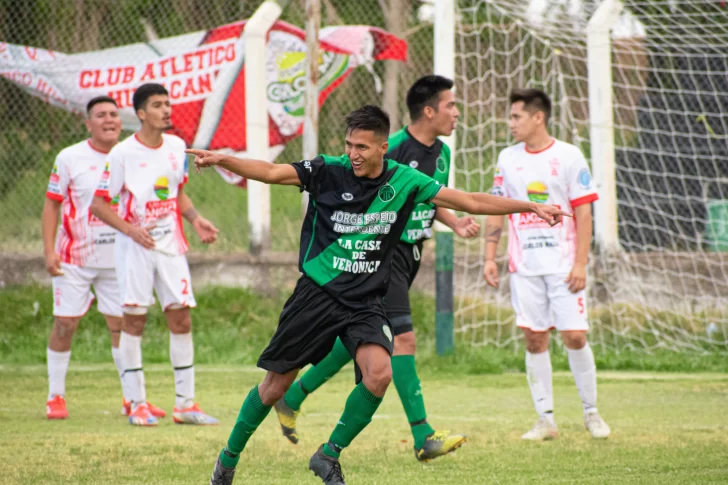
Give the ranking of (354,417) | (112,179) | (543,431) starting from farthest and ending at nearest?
(112,179) → (543,431) → (354,417)

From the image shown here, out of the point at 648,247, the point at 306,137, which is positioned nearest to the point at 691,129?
the point at 648,247

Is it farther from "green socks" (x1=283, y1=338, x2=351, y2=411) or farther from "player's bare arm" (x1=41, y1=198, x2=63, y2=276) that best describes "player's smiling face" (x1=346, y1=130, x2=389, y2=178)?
"player's bare arm" (x1=41, y1=198, x2=63, y2=276)

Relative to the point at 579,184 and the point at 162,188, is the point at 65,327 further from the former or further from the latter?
the point at 579,184

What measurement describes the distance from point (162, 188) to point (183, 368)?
127 centimetres

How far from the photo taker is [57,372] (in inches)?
306

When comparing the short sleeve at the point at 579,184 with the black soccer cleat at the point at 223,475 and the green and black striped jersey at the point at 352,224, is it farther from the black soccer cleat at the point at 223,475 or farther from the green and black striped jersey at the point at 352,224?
the black soccer cleat at the point at 223,475

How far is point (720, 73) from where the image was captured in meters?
11.5

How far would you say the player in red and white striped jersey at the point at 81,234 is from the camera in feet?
26.4

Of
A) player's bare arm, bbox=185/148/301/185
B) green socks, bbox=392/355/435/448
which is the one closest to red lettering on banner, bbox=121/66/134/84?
green socks, bbox=392/355/435/448

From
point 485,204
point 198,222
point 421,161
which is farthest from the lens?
point 198,222

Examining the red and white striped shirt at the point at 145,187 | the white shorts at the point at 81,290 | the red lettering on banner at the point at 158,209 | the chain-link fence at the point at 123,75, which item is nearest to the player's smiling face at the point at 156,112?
the red and white striped shirt at the point at 145,187

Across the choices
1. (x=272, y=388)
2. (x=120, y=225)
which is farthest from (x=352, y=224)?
(x=120, y=225)

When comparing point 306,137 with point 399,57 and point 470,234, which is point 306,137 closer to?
point 399,57

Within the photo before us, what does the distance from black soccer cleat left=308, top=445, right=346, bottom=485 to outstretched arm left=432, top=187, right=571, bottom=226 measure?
4.45 feet
